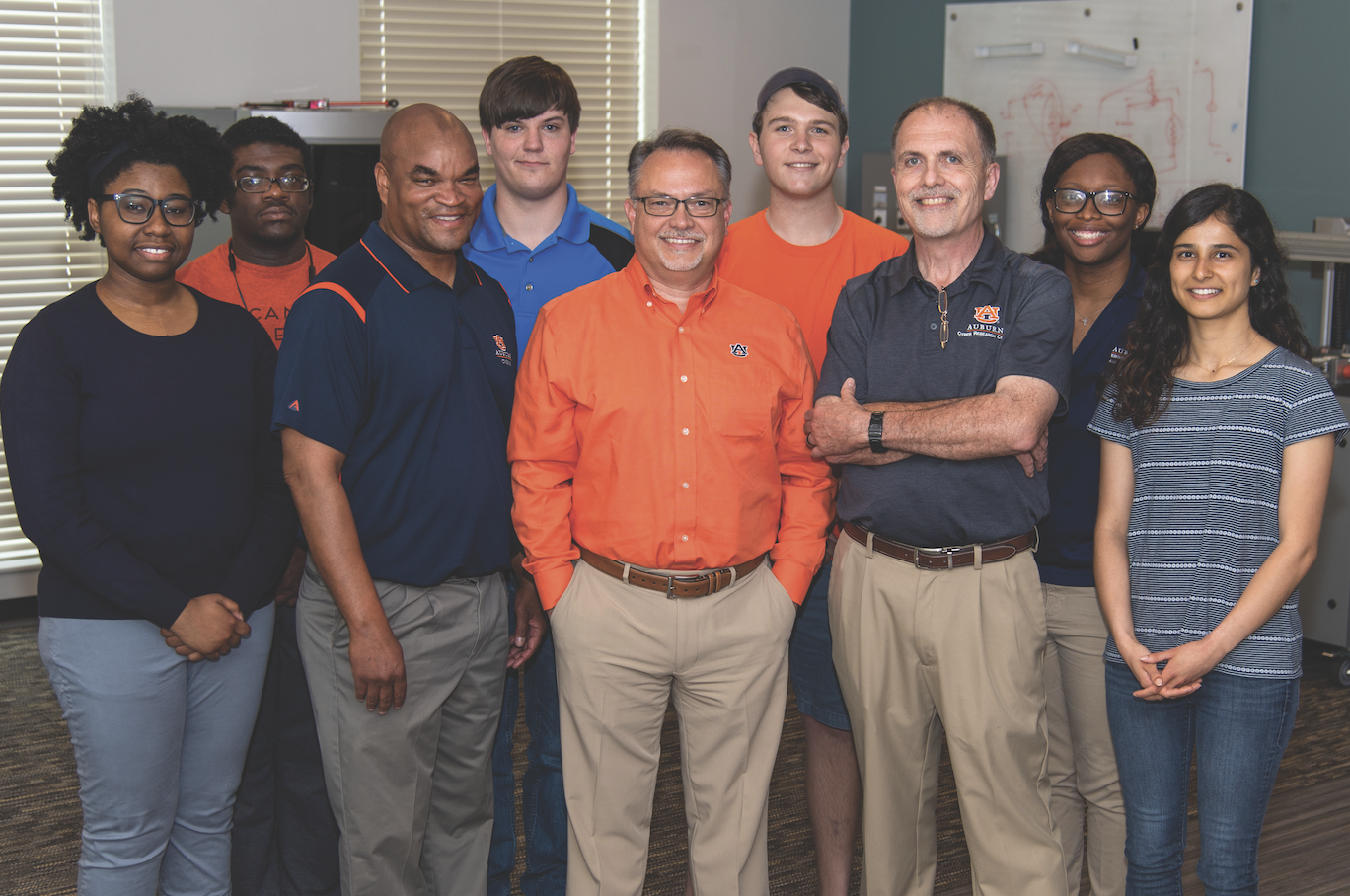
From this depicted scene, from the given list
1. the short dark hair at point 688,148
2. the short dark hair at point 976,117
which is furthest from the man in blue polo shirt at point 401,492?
the short dark hair at point 976,117

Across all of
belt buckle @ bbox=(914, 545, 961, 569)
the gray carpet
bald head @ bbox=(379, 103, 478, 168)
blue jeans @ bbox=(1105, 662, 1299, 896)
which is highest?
bald head @ bbox=(379, 103, 478, 168)

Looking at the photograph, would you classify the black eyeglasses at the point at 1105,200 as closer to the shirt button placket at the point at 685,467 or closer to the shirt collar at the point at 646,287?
the shirt collar at the point at 646,287

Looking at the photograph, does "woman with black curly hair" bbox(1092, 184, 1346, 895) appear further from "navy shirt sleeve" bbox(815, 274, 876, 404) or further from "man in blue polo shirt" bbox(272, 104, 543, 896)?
"man in blue polo shirt" bbox(272, 104, 543, 896)

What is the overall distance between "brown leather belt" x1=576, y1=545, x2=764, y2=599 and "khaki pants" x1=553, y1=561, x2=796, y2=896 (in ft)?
0.06

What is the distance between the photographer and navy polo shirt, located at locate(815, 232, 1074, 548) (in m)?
2.10

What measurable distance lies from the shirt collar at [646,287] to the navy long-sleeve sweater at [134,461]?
75 cm

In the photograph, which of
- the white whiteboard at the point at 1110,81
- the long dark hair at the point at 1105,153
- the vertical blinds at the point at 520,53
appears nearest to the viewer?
the long dark hair at the point at 1105,153

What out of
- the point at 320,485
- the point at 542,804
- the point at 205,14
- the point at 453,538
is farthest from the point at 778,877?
the point at 205,14

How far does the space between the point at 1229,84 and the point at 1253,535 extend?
3.37 meters

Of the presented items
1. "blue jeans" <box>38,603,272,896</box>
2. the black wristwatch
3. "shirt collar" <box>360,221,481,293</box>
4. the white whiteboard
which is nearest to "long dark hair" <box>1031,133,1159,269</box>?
the black wristwatch

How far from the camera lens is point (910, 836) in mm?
2266

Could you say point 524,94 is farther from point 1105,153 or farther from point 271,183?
point 1105,153

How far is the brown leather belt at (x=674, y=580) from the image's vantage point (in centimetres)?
213

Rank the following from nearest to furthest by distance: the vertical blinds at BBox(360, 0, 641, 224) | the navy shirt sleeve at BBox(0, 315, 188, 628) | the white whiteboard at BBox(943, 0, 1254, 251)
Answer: the navy shirt sleeve at BBox(0, 315, 188, 628) < the white whiteboard at BBox(943, 0, 1254, 251) < the vertical blinds at BBox(360, 0, 641, 224)
